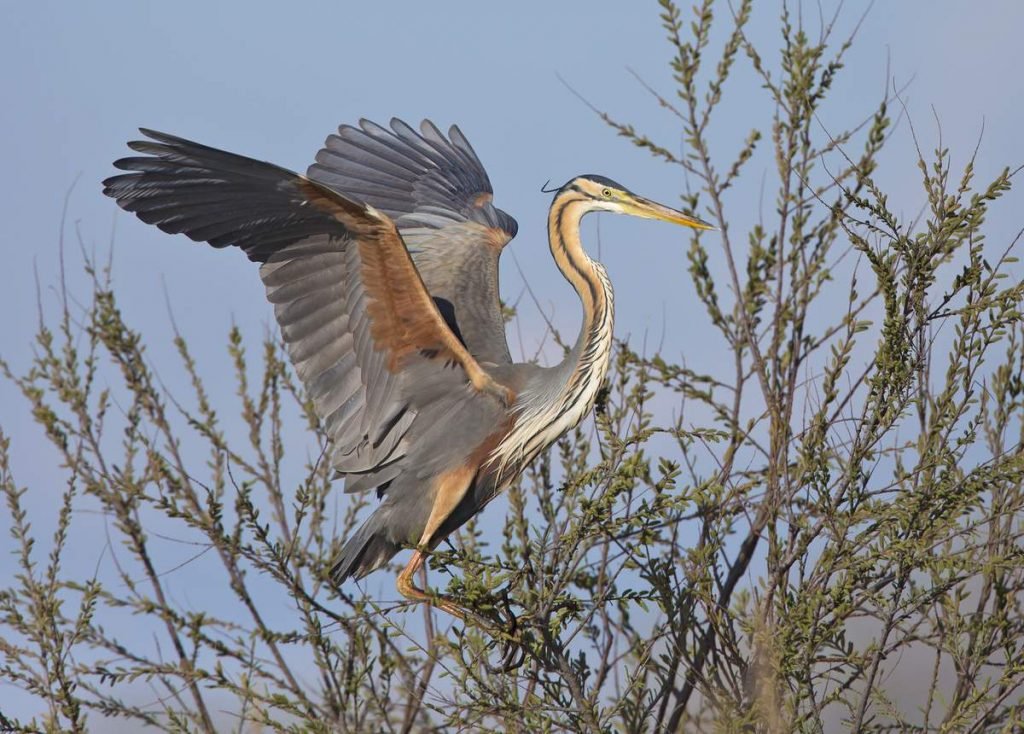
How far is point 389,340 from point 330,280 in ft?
1.04

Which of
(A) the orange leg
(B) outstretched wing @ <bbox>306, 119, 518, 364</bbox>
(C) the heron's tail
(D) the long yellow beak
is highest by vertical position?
(B) outstretched wing @ <bbox>306, 119, 518, 364</bbox>

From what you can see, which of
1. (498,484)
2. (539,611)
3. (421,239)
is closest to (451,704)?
(539,611)

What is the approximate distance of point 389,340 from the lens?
477 cm

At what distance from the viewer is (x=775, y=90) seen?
180 inches

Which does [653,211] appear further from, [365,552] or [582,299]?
[365,552]

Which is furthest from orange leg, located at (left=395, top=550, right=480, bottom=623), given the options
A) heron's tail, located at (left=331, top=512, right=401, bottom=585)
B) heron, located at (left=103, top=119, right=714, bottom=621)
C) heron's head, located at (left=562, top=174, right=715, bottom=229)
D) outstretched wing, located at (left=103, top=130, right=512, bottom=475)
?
heron's head, located at (left=562, top=174, right=715, bottom=229)

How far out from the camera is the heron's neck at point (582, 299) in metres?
4.89

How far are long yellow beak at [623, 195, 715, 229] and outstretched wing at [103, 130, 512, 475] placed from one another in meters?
0.97

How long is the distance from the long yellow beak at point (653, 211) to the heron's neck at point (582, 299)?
18 cm

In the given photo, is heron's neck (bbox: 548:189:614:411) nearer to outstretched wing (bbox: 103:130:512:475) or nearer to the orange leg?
outstretched wing (bbox: 103:130:512:475)

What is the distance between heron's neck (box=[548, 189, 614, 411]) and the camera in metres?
4.89

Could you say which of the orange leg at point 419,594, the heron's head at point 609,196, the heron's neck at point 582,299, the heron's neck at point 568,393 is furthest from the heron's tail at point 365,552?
the heron's head at point 609,196

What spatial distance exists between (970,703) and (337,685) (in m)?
2.24

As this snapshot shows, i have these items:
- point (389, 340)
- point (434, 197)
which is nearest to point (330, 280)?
point (389, 340)
